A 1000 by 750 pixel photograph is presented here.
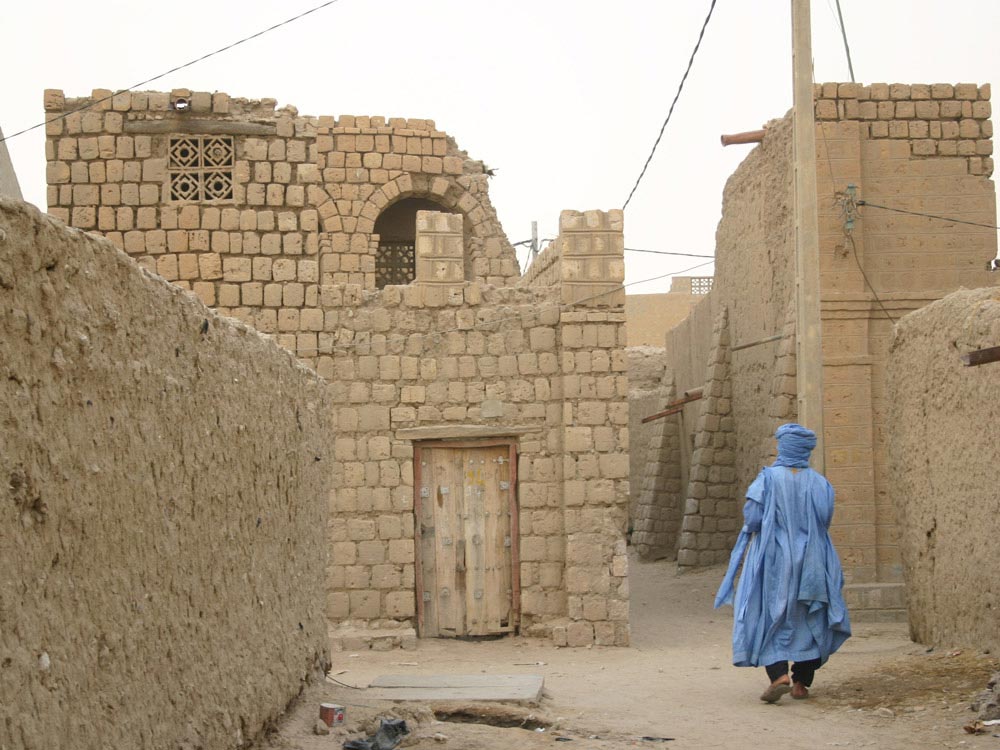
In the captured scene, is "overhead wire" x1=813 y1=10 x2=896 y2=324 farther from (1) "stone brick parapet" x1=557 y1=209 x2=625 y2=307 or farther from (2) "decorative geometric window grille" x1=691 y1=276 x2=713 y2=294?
(2) "decorative geometric window grille" x1=691 y1=276 x2=713 y2=294

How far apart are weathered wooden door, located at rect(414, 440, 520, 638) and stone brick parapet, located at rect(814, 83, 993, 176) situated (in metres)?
5.48

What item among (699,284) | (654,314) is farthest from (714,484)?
(699,284)

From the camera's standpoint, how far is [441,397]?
1088cm

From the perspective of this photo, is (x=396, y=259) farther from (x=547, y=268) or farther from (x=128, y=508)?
(x=128, y=508)

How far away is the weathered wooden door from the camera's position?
10.9m

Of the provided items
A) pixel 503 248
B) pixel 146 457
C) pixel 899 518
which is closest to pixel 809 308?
pixel 899 518

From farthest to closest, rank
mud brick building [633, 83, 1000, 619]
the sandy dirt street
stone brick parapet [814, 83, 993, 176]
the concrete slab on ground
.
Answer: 1. stone brick parapet [814, 83, 993, 176]
2. mud brick building [633, 83, 1000, 619]
3. the concrete slab on ground
4. the sandy dirt street

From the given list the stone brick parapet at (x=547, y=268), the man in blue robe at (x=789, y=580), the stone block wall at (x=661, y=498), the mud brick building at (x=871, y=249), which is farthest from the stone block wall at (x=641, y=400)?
the man in blue robe at (x=789, y=580)

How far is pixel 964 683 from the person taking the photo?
6.59 metres

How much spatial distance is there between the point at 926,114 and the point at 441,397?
6.20 m

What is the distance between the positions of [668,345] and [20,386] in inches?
736

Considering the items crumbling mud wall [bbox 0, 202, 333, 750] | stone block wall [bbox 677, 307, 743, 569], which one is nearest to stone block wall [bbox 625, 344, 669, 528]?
stone block wall [bbox 677, 307, 743, 569]

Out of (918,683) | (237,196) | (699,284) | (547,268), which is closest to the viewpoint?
(918,683)

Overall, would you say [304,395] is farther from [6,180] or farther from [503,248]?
[6,180]
